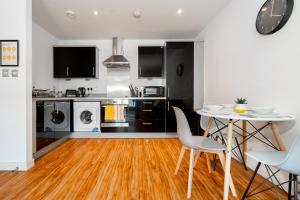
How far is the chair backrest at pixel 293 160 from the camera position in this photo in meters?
1.07

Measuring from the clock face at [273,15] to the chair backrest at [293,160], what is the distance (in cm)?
129

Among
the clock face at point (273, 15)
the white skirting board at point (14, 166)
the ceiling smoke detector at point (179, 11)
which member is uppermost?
the ceiling smoke detector at point (179, 11)

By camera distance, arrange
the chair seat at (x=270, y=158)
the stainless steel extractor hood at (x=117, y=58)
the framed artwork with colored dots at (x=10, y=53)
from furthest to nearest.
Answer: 1. the stainless steel extractor hood at (x=117, y=58)
2. the framed artwork with colored dots at (x=10, y=53)
3. the chair seat at (x=270, y=158)

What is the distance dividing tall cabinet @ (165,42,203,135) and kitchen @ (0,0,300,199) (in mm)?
22

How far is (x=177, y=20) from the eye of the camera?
11.0 ft

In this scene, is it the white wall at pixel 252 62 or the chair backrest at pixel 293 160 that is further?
the white wall at pixel 252 62

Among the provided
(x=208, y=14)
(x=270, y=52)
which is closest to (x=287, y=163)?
(x=270, y=52)

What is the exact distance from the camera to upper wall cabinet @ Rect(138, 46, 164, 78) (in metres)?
4.18

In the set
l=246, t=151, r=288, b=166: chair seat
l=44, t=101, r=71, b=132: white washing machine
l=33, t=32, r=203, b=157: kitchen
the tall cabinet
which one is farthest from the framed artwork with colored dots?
l=246, t=151, r=288, b=166: chair seat

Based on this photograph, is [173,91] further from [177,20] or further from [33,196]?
[33,196]

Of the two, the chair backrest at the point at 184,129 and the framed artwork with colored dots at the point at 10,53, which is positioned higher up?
the framed artwork with colored dots at the point at 10,53

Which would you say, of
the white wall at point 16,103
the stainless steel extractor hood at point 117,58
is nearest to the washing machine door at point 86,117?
the stainless steel extractor hood at point 117,58

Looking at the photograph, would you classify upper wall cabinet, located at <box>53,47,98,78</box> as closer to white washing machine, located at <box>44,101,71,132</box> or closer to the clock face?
white washing machine, located at <box>44,101,71,132</box>

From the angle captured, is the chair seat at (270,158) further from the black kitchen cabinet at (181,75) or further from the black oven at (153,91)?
the black oven at (153,91)
